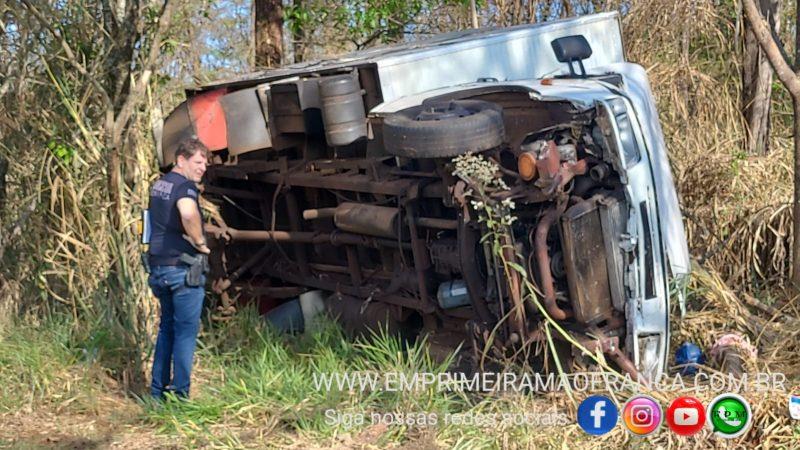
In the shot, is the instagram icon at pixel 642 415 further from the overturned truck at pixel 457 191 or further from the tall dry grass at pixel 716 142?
the tall dry grass at pixel 716 142

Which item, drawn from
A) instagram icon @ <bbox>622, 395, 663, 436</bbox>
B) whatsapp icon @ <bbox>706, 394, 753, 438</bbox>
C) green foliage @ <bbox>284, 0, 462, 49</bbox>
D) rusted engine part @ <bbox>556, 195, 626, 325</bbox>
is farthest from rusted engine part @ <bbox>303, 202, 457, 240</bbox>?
green foliage @ <bbox>284, 0, 462, 49</bbox>

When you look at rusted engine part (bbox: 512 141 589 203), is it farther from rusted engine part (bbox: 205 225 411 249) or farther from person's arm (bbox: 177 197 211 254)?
person's arm (bbox: 177 197 211 254)

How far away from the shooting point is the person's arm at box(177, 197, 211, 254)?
531cm

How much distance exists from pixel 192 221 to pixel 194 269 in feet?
0.91

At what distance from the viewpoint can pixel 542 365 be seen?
527 centimetres

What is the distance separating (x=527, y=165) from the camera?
16.2 feet

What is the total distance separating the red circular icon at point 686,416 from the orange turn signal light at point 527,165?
1362mm

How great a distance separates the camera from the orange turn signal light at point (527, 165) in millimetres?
4926

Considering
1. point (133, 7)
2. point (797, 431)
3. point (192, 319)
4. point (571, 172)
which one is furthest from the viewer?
point (133, 7)

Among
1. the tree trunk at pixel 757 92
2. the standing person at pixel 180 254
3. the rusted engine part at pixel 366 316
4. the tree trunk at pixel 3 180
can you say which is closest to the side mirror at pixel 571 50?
the rusted engine part at pixel 366 316

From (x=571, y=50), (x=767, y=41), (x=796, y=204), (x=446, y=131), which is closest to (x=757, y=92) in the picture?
(x=796, y=204)

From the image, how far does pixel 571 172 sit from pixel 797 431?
66.3 inches

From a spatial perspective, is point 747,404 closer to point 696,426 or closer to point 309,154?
point 696,426

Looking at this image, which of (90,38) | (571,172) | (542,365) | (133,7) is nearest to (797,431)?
(542,365)
